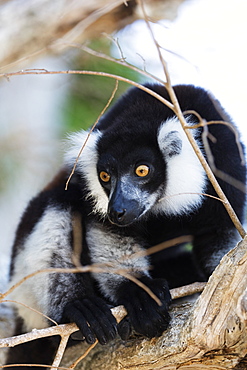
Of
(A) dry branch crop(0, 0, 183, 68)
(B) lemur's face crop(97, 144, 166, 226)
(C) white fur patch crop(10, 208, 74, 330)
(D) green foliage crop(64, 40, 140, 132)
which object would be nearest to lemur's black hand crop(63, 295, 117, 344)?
(C) white fur patch crop(10, 208, 74, 330)

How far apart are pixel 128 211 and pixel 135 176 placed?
429 mm

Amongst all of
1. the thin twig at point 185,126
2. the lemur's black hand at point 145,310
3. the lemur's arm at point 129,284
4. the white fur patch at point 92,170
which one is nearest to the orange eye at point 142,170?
the white fur patch at point 92,170

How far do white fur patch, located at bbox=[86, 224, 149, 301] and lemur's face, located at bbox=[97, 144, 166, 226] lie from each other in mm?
289

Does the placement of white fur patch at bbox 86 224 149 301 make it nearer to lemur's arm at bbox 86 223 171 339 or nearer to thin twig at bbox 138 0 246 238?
lemur's arm at bbox 86 223 171 339

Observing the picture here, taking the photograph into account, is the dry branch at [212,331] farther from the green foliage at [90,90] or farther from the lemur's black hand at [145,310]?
the green foliage at [90,90]

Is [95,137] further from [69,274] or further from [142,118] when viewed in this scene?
[69,274]

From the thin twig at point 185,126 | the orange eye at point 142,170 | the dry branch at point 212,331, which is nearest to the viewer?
the thin twig at point 185,126

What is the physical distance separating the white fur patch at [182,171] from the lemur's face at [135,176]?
77mm

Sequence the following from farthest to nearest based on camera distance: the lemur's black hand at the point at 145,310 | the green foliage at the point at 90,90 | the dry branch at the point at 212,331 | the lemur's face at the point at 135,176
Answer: the green foliage at the point at 90,90 → the lemur's face at the point at 135,176 → the lemur's black hand at the point at 145,310 → the dry branch at the point at 212,331

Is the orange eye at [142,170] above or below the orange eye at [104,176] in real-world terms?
below

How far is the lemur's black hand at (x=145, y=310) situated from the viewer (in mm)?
3148

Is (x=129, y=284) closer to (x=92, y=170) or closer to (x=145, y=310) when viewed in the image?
(x=145, y=310)

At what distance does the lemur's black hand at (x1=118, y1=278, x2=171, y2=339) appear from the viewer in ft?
10.3

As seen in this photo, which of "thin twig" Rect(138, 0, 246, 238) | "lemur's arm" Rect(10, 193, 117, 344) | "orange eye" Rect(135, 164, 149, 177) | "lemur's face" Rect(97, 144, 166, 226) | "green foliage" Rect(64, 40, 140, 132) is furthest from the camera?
"green foliage" Rect(64, 40, 140, 132)
